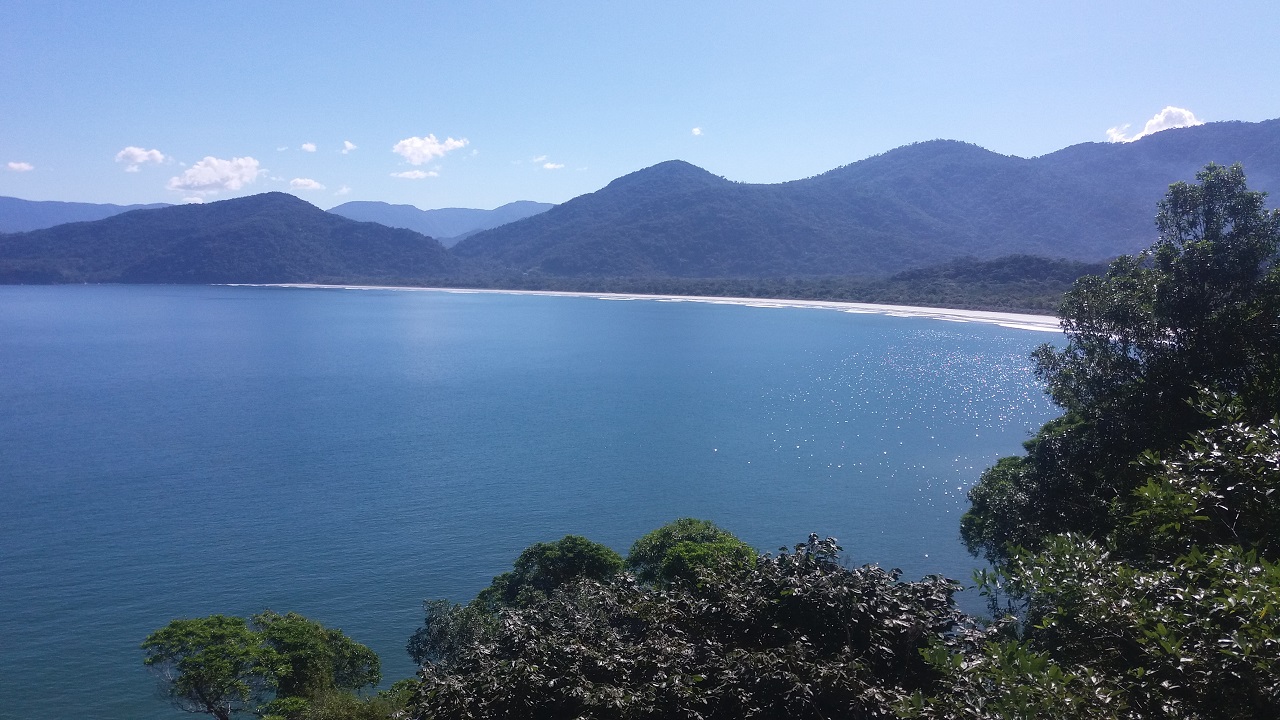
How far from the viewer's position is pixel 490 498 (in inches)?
883

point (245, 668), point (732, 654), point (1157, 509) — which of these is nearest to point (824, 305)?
point (245, 668)

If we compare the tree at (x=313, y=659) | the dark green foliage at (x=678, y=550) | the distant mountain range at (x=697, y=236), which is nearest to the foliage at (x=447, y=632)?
the tree at (x=313, y=659)

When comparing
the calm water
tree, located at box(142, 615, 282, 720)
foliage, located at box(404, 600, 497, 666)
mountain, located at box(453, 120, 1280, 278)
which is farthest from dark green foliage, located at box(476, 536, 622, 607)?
mountain, located at box(453, 120, 1280, 278)

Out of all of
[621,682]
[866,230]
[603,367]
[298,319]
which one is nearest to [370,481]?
[621,682]

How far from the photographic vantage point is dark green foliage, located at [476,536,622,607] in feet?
42.0

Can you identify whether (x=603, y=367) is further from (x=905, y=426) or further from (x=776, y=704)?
(x=776, y=704)

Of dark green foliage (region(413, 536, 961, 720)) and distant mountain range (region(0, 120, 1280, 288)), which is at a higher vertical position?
distant mountain range (region(0, 120, 1280, 288))

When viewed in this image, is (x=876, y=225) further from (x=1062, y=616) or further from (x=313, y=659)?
(x=1062, y=616)

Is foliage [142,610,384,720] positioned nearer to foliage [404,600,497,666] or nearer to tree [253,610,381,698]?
tree [253,610,381,698]

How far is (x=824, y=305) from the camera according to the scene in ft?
317

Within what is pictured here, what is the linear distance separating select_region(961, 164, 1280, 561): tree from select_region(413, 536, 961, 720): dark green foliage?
4.25 metres

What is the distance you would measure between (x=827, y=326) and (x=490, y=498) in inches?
2178

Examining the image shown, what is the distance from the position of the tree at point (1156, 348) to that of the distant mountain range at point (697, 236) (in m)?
123

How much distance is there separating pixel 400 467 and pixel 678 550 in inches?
626
